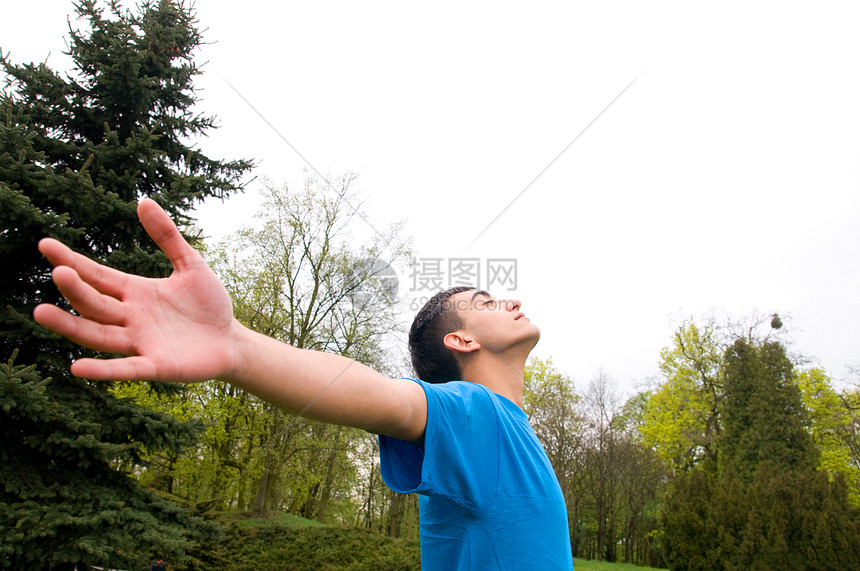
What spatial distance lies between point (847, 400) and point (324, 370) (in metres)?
30.8

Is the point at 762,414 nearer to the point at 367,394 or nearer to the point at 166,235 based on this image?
the point at 367,394

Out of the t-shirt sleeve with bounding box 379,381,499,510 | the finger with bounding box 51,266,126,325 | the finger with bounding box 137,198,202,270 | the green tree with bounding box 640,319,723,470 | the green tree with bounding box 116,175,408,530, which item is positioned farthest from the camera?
the green tree with bounding box 640,319,723,470

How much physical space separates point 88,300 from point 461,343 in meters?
1.56

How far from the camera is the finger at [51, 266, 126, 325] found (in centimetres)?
99

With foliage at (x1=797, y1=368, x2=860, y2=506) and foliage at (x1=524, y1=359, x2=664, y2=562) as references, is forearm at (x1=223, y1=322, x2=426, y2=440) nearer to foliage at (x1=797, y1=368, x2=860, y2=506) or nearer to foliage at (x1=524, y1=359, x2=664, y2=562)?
foliage at (x1=524, y1=359, x2=664, y2=562)

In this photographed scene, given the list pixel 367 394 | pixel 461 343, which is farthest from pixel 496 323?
pixel 367 394

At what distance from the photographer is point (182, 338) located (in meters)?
1.13

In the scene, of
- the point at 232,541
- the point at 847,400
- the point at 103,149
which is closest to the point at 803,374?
the point at 847,400

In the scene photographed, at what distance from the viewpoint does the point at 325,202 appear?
16047 mm

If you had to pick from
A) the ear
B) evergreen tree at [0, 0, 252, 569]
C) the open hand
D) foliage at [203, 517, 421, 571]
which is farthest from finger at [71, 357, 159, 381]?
foliage at [203, 517, 421, 571]

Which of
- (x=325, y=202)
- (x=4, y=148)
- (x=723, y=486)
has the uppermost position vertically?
(x=325, y=202)

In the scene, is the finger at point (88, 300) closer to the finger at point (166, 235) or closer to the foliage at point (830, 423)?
the finger at point (166, 235)

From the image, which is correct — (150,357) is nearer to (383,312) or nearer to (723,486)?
(383,312)

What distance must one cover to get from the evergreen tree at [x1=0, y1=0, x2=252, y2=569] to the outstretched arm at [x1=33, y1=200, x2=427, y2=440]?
4851 millimetres
